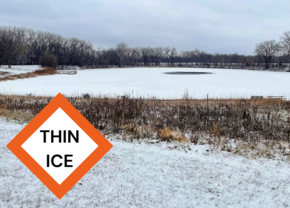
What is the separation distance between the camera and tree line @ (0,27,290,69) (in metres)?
66.8

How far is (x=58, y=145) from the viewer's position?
11.6ft

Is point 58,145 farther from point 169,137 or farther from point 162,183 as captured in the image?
point 169,137

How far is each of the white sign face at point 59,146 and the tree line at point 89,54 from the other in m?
61.8

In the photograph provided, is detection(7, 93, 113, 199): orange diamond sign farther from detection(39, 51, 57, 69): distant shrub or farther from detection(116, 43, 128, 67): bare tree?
detection(116, 43, 128, 67): bare tree

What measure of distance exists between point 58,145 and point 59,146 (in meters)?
0.02

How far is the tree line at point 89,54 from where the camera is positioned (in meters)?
66.8

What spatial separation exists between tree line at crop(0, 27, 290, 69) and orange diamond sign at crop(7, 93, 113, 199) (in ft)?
203

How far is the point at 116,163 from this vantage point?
4621 millimetres

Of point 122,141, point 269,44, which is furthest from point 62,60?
point 122,141

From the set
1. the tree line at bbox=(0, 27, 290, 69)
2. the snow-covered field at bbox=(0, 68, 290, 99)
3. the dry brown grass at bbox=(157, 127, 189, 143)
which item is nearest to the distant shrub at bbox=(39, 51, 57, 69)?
the tree line at bbox=(0, 27, 290, 69)

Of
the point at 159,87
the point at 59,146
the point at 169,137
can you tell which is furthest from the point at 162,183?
the point at 159,87

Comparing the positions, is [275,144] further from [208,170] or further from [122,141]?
[122,141]

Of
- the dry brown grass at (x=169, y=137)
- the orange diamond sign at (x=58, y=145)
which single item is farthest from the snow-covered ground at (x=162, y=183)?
the dry brown grass at (x=169, y=137)

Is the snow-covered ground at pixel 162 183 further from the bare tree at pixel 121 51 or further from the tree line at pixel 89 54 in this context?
the bare tree at pixel 121 51
